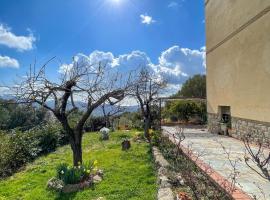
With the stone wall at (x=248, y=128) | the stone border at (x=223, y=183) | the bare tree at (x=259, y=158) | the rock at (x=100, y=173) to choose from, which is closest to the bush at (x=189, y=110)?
the stone wall at (x=248, y=128)

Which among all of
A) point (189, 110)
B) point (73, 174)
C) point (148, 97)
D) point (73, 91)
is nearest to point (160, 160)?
point (73, 174)

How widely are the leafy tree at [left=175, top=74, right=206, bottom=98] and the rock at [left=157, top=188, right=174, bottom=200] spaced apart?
3506 cm

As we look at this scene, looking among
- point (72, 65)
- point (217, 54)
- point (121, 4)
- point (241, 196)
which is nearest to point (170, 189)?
point (241, 196)

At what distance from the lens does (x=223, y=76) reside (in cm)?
1703

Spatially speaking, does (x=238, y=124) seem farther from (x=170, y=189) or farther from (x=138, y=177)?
(x=170, y=189)

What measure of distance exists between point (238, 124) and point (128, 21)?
7125mm

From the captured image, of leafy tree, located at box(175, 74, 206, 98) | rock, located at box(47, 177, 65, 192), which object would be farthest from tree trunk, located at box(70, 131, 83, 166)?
leafy tree, located at box(175, 74, 206, 98)

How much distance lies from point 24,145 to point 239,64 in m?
10.2

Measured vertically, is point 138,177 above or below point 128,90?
below

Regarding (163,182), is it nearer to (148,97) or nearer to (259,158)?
(259,158)

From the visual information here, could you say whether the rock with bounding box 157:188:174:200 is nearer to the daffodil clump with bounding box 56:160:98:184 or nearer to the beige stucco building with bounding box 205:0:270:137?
the daffodil clump with bounding box 56:160:98:184

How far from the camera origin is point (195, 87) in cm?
4175

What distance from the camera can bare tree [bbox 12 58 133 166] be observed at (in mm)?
7898

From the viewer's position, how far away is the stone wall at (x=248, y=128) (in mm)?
12309
